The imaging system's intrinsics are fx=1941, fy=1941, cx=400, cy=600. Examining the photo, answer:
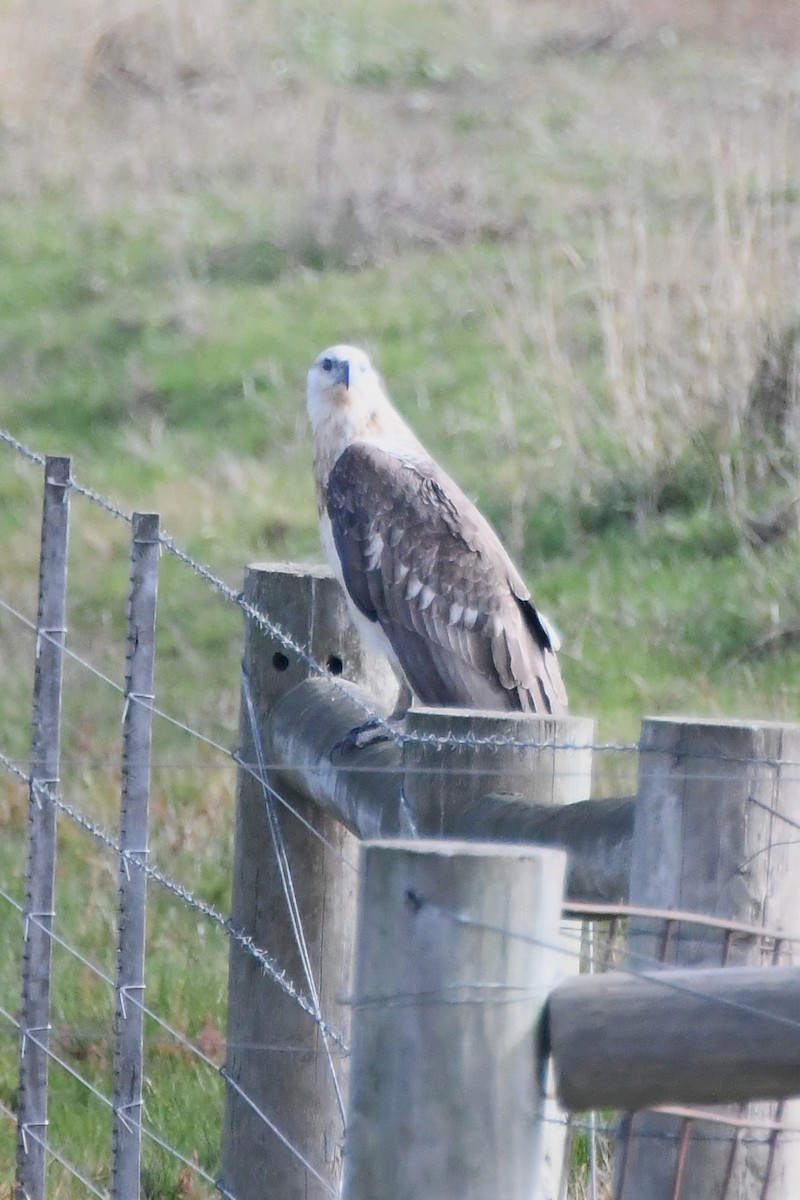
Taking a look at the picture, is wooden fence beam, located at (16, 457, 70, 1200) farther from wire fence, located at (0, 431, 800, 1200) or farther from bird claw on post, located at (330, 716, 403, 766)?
bird claw on post, located at (330, 716, 403, 766)

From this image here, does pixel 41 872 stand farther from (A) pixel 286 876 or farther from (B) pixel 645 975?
(B) pixel 645 975

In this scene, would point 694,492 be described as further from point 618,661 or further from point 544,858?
point 544,858

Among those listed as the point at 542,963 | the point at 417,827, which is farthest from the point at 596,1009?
the point at 417,827

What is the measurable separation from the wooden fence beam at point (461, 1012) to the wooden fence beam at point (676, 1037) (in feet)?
0.15

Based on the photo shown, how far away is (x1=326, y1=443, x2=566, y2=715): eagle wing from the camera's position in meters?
4.46

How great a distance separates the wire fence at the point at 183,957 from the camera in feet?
7.25

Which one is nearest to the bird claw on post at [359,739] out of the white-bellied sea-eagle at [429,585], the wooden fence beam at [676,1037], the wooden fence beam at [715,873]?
the wooden fence beam at [715,873]

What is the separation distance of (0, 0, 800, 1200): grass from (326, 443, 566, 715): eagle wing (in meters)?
1.05

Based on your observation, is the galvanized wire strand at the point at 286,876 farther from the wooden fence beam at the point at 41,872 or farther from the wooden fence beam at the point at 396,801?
the wooden fence beam at the point at 41,872

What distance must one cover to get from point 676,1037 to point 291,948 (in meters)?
1.84

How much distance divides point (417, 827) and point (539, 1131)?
949mm

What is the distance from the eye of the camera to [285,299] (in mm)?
11664

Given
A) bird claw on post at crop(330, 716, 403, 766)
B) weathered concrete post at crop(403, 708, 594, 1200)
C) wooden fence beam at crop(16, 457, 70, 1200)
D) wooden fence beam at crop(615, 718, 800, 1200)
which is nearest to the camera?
wooden fence beam at crop(615, 718, 800, 1200)


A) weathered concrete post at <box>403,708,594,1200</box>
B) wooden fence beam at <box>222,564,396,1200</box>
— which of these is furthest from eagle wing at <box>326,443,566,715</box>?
weathered concrete post at <box>403,708,594,1200</box>
